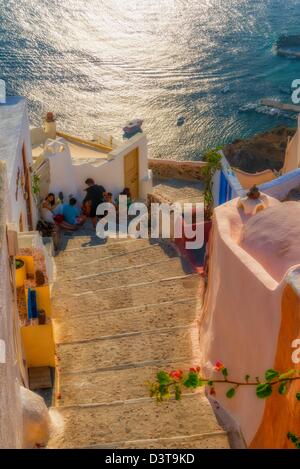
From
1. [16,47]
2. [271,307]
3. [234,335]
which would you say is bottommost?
[16,47]

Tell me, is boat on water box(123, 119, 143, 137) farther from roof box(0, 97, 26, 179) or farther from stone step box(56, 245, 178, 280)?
stone step box(56, 245, 178, 280)

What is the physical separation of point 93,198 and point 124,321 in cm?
648

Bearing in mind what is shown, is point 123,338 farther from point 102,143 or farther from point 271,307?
point 102,143

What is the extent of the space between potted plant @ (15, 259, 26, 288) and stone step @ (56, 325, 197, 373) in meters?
1.63

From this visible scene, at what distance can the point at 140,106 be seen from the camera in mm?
72000

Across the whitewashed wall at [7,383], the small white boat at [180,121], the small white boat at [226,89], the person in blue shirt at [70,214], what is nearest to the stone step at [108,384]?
the whitewashed wall at [7,383]

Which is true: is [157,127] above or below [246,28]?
below

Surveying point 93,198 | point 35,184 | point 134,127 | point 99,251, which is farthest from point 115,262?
point 134,127

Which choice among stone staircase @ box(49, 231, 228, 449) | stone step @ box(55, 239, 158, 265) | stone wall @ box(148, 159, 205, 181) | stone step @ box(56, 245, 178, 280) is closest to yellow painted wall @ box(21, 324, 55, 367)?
stone staircase @ box(49, 231, 228, 449)

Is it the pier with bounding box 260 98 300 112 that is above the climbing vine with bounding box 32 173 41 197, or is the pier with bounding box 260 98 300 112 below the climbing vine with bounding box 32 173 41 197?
below

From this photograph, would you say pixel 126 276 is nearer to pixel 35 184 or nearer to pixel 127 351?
pixel 127 351

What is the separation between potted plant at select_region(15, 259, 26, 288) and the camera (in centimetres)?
1435
